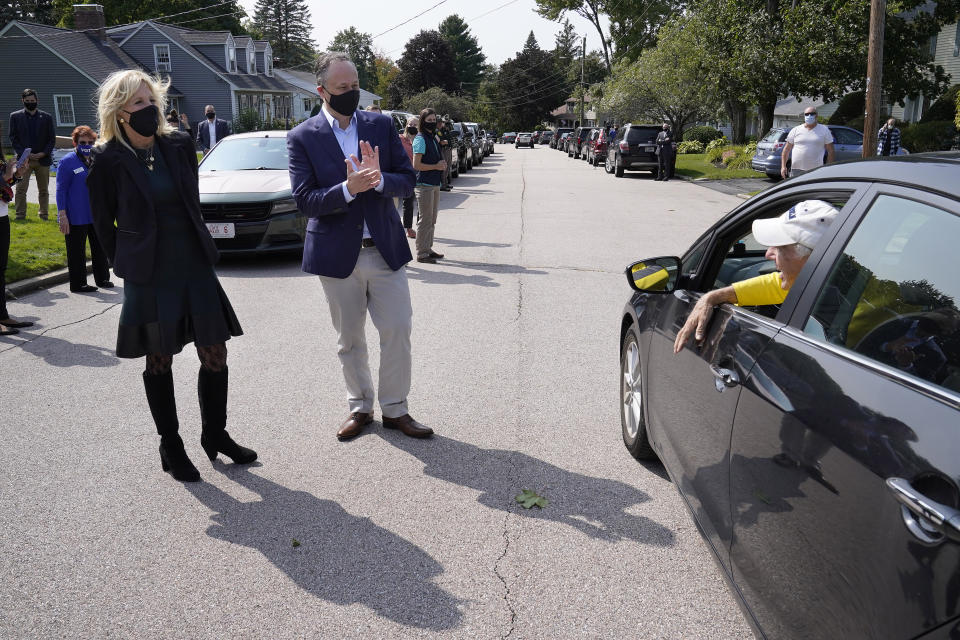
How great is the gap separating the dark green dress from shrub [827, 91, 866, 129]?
124ft

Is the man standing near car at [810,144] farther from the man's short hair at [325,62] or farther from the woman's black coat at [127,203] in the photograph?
the woman's black coat at [127,203]

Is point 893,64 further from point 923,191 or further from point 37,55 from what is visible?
point 37,55

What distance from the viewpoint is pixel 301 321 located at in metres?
7.48

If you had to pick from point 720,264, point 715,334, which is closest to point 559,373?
point 720,264

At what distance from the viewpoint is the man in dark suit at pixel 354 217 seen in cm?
427

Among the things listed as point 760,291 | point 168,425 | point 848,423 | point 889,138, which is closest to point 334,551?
point 168,425

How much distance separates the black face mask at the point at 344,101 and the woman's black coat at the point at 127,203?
88 centimetres

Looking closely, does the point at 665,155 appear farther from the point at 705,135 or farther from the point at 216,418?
the point at 216,418

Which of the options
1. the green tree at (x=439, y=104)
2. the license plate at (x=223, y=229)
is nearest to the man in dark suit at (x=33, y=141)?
the license plate at (x=223, y=229)

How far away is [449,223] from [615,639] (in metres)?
12.4

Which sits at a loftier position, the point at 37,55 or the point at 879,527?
the point at 37,55

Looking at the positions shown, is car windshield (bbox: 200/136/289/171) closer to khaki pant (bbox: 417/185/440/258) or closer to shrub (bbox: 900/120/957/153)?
khaki pant (bbox: 417/185/440/258)

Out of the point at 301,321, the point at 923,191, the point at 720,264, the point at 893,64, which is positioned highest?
the point at 893,64

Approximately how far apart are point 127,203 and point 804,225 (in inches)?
118
